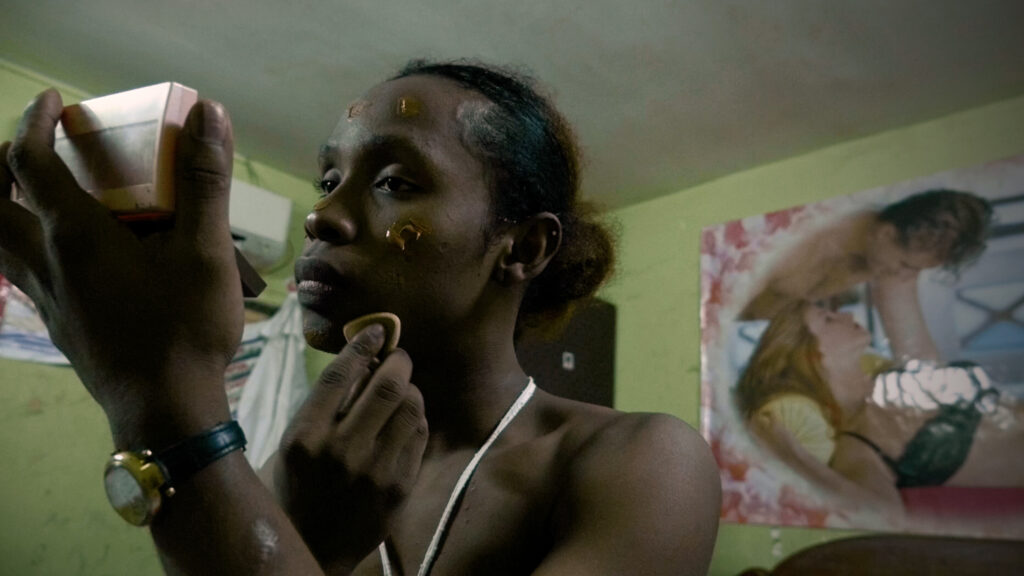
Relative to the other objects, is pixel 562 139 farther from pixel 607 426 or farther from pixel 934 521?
pixel 934 521

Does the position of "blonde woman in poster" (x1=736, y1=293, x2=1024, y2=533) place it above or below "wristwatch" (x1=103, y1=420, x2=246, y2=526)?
below

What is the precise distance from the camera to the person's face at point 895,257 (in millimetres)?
1877

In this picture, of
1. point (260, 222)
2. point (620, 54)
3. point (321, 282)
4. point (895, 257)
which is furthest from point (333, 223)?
point (260, 222)

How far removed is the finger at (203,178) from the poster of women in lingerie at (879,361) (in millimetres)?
1850

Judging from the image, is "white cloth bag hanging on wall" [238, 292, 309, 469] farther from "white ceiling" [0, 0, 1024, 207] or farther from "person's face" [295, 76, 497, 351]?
"person's face" [295, 76, 497, 351]

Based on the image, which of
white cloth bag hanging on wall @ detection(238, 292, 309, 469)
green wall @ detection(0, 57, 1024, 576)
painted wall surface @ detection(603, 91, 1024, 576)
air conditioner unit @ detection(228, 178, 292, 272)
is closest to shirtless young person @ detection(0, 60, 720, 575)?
green wall @ detection(0, 57, 1024, 576)

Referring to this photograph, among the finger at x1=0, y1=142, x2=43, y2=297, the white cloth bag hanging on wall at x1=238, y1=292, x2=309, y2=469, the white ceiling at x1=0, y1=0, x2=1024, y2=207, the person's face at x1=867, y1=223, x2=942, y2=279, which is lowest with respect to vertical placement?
the white cloth bag hanging on wall at x1=238, y1=292, x2=309, y2=469

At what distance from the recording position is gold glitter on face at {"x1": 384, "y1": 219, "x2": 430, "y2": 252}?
2.16 ft

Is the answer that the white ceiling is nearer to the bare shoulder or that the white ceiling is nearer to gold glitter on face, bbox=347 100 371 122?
gold glitter on face, bbox=347 100 371 122

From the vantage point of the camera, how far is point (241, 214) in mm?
2330

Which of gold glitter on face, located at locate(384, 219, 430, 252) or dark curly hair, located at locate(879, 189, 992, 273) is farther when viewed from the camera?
dark curly hair, located at locate(879, 189, 992, 273)

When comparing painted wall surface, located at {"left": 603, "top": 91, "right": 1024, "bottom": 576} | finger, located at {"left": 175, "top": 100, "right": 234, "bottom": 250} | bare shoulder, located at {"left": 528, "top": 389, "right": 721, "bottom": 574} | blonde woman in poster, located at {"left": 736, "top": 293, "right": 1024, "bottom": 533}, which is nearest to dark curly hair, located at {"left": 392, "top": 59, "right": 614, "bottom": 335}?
bare shoulder, located at {"left": 528, "top": 389, "right": 721, "bottom": 574}

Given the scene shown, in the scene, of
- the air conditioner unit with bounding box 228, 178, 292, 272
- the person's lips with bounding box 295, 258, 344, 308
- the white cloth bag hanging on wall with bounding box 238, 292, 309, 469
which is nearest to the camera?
the person's lips with bounding box 295, 258, 344, 308

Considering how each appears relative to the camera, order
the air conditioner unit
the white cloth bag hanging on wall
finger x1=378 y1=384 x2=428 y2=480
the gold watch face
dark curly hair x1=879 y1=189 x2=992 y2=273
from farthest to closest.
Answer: the air conditioner unit, the white cloth bag hanging on wall, dark curly hair x1=879 y1=189 x2=992 y2=273, finger x1=378 y1=384 x2=428 y2=480, the gold watch face
